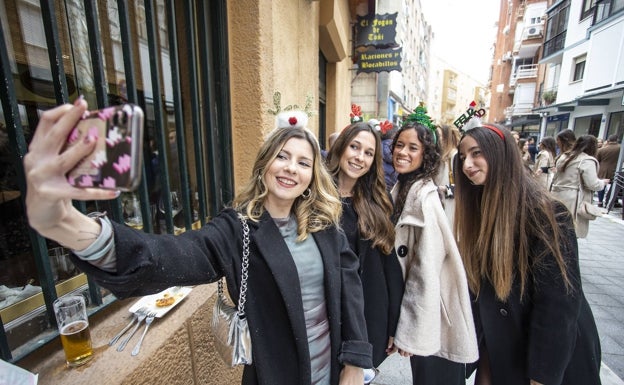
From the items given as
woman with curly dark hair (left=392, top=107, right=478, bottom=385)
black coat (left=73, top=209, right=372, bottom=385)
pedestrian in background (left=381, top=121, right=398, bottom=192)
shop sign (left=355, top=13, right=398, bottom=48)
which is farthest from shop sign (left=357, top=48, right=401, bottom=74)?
black coat (left=73, top=209, right=372, bottom=385)

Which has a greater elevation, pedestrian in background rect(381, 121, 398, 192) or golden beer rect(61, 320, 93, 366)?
pedestrian in background rect(381, 121, 398, 192)

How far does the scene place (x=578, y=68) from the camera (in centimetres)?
1492

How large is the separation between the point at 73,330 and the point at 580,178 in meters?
5.98

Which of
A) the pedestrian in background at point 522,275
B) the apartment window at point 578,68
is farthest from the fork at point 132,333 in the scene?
the apartment window at point 578,68

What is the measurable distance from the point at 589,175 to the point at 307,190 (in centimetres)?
490

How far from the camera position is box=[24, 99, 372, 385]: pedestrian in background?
0.82 meters

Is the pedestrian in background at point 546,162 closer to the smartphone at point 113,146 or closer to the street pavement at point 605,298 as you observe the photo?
the street pavement at point 605,298

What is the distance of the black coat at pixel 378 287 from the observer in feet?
6.01

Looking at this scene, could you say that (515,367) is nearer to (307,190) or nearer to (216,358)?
(307,190)

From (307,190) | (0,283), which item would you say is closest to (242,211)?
(307,190)

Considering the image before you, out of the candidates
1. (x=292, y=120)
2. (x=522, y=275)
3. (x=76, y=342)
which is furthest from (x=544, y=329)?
(x=76, y=342)

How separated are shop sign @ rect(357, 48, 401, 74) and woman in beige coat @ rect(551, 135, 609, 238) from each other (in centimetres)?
458

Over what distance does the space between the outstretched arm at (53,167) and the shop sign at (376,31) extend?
27.0 feet

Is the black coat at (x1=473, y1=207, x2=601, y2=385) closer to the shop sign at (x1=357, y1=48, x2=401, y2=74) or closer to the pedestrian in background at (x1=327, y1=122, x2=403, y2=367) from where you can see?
the pedestrian in background at (x1=327, y1=122, x2=403, y2=367)
